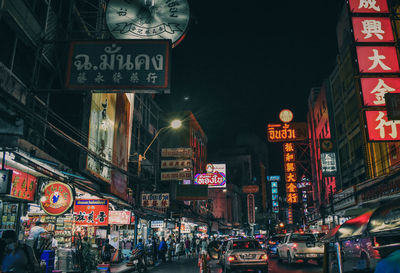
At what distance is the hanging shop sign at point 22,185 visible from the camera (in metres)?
11.9

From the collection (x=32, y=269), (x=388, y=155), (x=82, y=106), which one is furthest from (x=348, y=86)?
(x=32, y=269)

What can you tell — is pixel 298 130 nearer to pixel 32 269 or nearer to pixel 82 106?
pixel 82 106

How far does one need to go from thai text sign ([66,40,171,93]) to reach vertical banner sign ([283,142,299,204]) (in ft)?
137

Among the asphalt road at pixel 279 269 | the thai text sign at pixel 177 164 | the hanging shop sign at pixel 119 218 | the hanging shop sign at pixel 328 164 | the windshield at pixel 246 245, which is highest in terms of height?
the hanging shop sign at pixel 328 164

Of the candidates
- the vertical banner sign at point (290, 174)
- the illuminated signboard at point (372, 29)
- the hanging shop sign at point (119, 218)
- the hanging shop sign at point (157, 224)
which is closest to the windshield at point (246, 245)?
the hanging shop sign at point (119, 218)

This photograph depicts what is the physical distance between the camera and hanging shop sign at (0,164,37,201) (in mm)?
11852

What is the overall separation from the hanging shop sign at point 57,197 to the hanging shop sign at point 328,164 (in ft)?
92.2

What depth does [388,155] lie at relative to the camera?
75.6ft

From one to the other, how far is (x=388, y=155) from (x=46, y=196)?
20.6 meters

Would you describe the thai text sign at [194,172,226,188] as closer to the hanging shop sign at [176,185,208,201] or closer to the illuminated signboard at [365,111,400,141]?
the hanging shop sign at [176,185,208,201]

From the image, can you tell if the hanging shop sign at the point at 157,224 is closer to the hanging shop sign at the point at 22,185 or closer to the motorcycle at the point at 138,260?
the motorcycle at the point at 138,260

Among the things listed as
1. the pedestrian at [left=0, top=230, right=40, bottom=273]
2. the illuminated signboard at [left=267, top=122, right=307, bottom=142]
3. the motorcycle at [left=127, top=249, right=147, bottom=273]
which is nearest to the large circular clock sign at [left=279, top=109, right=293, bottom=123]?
the illuminated signboard at [left=267, top=122, right=307, bottom=142]

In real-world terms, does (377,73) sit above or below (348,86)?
below

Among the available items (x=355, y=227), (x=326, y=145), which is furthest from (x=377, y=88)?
(x=326, y=145)
